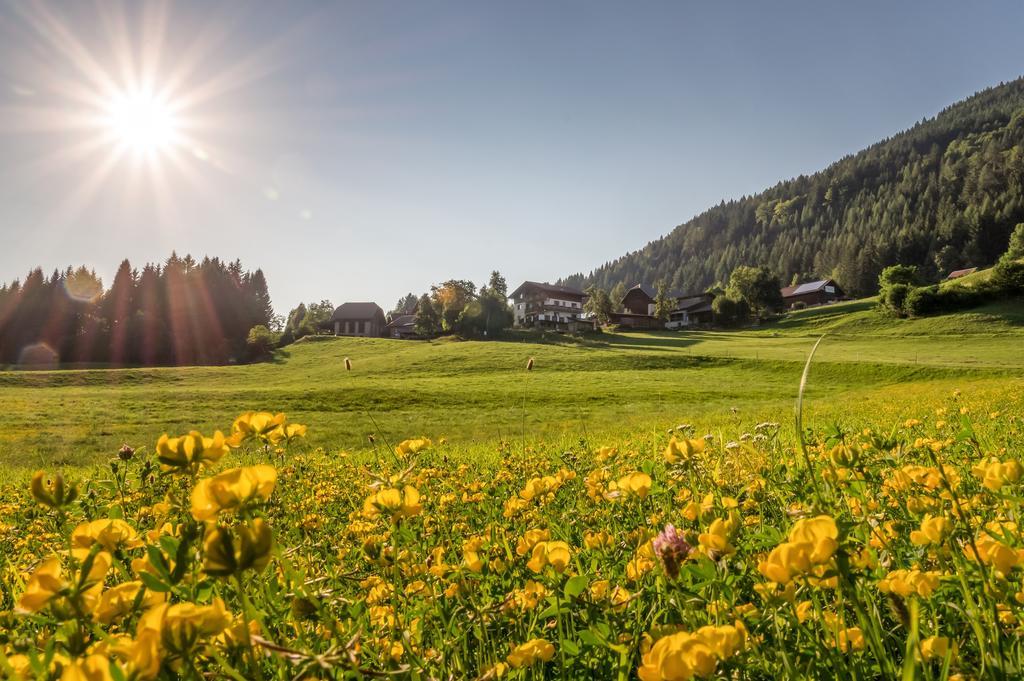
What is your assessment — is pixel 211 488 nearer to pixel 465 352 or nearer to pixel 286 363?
pixel 465 352

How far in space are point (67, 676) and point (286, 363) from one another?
170 ft

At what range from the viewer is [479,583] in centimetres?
189

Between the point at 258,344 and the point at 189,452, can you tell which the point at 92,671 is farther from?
the point at 258,344

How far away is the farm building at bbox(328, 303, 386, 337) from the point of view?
92688mm

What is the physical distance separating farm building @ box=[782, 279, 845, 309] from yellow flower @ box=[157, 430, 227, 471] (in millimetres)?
104970

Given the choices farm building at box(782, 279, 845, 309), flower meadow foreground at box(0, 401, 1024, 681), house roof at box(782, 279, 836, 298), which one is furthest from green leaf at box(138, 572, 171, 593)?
house roof at box(782, 279, 836, 298)

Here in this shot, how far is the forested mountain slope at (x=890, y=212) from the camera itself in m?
99.9

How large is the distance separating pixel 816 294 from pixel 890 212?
191 ft

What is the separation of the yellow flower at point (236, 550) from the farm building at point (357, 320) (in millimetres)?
94047

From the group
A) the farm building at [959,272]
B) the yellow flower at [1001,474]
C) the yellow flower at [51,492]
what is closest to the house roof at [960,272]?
the farm building at [959,272]

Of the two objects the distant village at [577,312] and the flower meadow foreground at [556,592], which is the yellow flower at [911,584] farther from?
the distant village at [577,312]

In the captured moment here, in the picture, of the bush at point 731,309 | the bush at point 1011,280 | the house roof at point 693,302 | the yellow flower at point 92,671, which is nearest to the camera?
the yellow flower at point 92,671

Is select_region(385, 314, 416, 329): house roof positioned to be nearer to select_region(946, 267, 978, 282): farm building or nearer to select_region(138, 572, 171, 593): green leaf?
select_region(946, 267, 978, 282): farm building

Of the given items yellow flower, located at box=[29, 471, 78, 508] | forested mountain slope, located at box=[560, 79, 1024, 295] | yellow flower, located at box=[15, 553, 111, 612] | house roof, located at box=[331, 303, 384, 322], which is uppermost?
forested mountain slope, located at box=[560, 79, 1024, 295]
